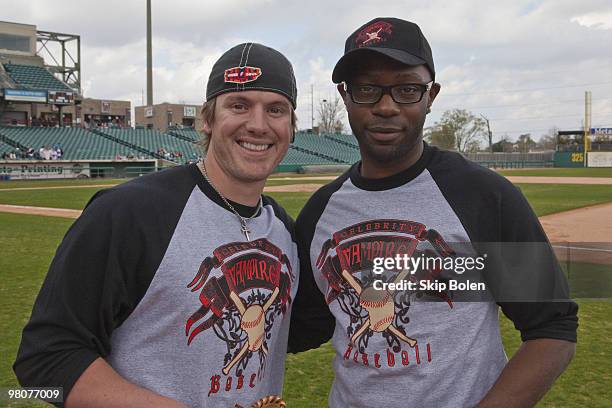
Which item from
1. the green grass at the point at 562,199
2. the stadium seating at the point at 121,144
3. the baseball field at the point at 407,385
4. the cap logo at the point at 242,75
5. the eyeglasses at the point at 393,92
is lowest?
the baseball field at the point at 407,385

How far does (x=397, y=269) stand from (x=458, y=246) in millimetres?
248

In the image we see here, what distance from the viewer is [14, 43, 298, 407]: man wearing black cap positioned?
5.82 ft

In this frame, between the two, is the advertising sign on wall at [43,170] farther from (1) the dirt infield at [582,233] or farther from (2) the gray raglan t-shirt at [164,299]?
(2) the gray raglan t-shirt at [164,299]

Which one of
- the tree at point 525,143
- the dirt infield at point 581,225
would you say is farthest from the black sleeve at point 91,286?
the tree at point 525,143

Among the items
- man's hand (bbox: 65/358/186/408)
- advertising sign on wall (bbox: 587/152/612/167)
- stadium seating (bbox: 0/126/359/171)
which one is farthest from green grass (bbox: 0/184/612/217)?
advertising sign on wall (bbox: 587/152/612/167)

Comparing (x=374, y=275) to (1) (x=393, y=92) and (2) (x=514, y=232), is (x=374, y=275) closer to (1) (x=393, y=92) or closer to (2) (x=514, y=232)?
(2) (x=514, y=232)

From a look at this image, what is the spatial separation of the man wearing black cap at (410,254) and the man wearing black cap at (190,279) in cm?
27

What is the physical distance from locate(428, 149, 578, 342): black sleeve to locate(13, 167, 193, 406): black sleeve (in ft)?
3.67

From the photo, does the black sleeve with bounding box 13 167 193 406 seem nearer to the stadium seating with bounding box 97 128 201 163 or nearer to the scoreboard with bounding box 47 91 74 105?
the stadium seating with bounding box 97 128 201 163

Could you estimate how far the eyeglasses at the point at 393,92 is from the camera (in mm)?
2279

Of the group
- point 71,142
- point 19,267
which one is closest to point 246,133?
point 19,267

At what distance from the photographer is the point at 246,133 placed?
224 cm

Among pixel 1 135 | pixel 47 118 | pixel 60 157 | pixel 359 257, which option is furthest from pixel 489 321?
pixel 47 118

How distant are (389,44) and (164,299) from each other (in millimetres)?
1289
